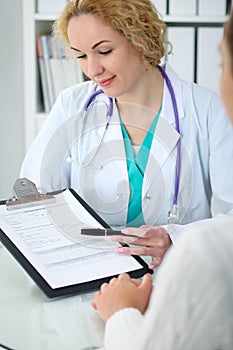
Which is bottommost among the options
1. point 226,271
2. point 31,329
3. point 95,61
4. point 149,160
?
point 31,329

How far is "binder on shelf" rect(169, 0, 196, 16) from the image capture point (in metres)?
2.30

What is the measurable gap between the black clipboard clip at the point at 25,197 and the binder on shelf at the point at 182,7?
1.11 meters

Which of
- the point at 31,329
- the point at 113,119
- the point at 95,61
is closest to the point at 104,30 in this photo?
the point at 95,61

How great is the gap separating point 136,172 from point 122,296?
61 cm

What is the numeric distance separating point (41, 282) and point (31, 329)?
0.41 feet

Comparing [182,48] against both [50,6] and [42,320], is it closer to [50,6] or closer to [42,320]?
[50,6]

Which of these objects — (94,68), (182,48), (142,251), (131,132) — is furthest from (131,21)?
(182,48)

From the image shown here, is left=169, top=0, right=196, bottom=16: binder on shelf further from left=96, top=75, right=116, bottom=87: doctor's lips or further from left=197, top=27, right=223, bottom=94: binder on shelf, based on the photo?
left=96, top=75, right=116, bottom=87: doctor's lips

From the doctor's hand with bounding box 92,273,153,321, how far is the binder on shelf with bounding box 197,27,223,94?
1.36m

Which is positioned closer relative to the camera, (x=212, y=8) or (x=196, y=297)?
(x=196, y=297)

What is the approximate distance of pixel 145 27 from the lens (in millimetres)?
1607

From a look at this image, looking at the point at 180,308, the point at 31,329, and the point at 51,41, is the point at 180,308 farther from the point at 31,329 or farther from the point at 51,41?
the point at 51,41

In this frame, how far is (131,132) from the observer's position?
5.41ft

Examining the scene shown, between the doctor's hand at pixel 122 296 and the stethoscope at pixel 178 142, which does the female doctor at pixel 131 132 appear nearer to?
the stethoscope at pixel 178 142
